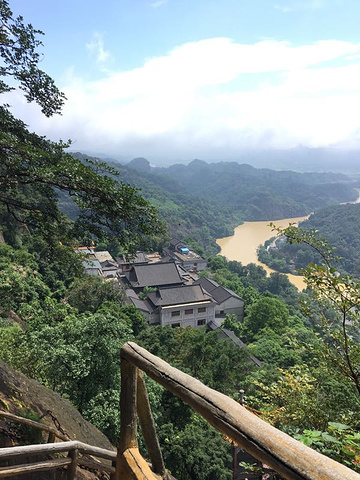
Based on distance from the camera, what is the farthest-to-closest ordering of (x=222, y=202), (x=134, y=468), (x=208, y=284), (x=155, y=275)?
(x=222, y=202), (x=208, y=284), (x=155, y=275), (x=134, y=468)

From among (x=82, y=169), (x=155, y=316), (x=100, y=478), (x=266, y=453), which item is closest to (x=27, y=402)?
(x=100, y=478)

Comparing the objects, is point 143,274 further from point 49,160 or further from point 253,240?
point 253,240

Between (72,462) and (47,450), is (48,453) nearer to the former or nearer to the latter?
(72,462)

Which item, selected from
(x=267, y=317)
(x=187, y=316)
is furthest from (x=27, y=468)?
(x=267, y=317)

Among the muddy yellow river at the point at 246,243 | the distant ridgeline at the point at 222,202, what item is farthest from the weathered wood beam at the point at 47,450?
the muddy yellow river at the point at 246,243

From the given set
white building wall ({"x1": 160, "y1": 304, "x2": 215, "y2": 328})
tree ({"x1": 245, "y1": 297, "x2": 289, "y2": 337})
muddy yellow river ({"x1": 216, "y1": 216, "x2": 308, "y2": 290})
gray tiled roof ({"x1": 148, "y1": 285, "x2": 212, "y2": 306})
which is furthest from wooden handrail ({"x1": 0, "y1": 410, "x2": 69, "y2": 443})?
muddy yellow river ({"x1": 216, "y1": 216, "x2": 308, "y2": 290})
